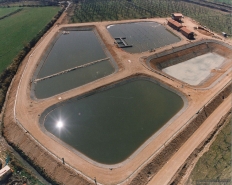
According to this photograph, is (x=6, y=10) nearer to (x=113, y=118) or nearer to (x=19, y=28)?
(x=19, y=28)

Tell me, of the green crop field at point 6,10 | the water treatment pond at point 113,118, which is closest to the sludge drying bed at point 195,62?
the water treatment pond at point 113,118

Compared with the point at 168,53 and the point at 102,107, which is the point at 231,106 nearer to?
the point at 168,53

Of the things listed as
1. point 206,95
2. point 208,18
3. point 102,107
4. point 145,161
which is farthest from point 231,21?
point 145,161

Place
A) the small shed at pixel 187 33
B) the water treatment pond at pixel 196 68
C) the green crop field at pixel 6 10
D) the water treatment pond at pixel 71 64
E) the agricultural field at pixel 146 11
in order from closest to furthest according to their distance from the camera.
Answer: the water treatment pond at pixel 71 64 → the water treatment pond at pixel 196 68 → the small shed at pixel 187 33 → the agricultural field at pixel 146 11 → the green crop field at pixel 6 10

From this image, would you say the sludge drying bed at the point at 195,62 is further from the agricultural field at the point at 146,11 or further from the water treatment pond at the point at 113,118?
the agricultural field at the point at 146,11

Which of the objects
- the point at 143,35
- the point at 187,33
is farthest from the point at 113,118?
the point at 187,33

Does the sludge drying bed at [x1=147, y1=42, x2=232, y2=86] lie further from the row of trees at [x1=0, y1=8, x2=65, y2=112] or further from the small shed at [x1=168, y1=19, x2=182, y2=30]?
the row of trees at [x1=0, y1=8, x2=65, y2=112]
